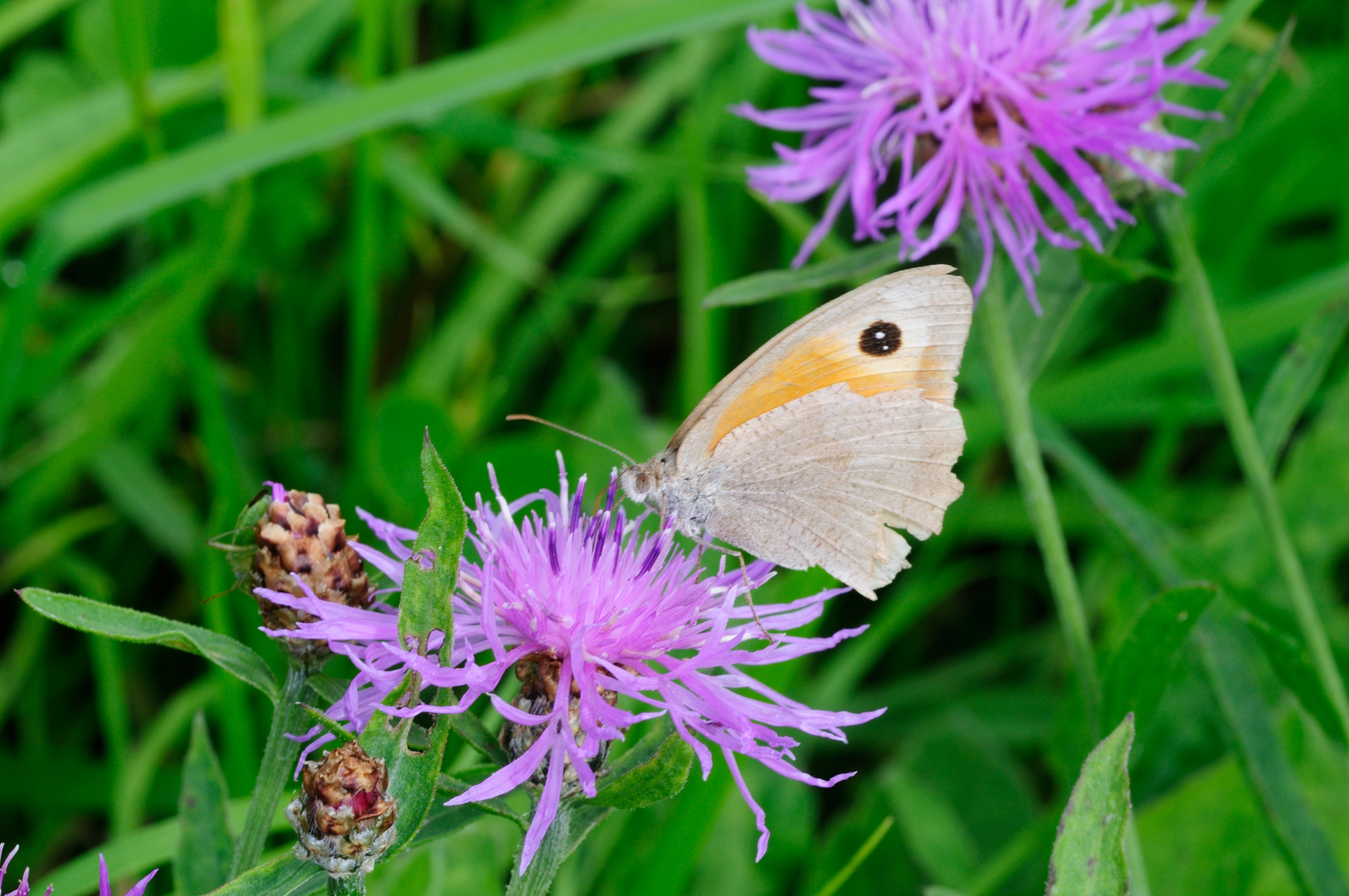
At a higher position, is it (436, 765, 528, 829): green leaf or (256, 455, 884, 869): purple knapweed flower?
(256, 455, 884, 869): purple knapweed flower

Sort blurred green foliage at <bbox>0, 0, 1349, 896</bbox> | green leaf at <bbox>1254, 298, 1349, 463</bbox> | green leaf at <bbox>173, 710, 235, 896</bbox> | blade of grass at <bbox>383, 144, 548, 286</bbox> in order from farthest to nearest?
blade of grass at <bbox>383, 144, 548, 286</bbox>
blurred green foliage at <bbox>0, 0, 1349, 896</bbox>
green leaf at <bbox>1254, 298, 1349, 463</bbox>
green leaf at <bbox>173, 710, 235, 896</bbox>

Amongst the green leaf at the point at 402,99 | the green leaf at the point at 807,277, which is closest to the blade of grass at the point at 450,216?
the green leaf at the point at 402,99

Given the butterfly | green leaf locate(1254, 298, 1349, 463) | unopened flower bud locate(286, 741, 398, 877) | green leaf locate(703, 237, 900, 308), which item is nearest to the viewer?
unopened flower bud locate(286, 741, 398, 877)

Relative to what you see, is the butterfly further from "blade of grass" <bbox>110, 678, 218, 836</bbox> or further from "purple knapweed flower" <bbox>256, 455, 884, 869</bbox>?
"blade of grass" <bbox>110, 678, 218, 836</bbox>

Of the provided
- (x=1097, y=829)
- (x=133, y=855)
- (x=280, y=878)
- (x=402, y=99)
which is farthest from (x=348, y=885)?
(x=402, y=99)

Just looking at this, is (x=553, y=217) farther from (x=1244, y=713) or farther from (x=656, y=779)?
(x=656, y=779)

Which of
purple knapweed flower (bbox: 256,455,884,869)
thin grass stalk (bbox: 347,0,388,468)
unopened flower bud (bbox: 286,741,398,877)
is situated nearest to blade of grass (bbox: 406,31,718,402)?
thin grass stalk (bbox: 347,0,388,468)

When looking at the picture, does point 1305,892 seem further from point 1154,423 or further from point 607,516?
point 1154,423

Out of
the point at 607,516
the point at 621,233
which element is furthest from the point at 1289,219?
the point at 607,516
